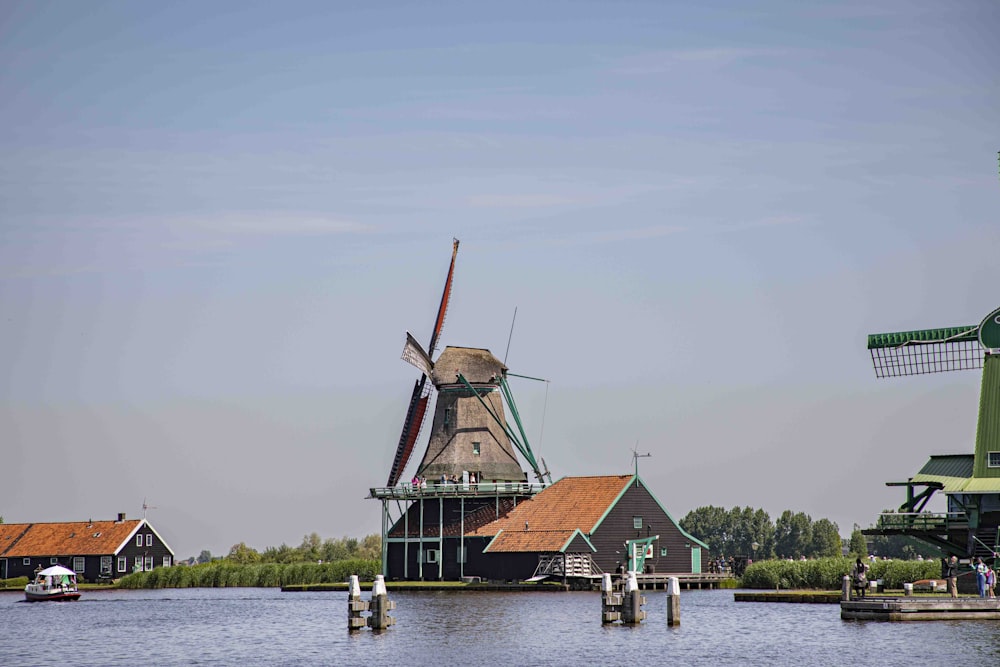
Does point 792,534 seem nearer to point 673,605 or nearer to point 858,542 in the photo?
point 858,542

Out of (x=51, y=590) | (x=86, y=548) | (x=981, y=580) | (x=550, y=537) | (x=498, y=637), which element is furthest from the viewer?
(x=86, y=548)

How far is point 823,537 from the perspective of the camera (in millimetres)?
101812

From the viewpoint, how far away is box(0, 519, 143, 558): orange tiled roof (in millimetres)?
79125

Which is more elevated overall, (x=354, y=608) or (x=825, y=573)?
(x=825, y=573)

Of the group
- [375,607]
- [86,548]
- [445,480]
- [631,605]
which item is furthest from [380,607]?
[86,548]

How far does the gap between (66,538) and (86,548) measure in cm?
171

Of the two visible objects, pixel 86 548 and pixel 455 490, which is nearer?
pixel 455 490

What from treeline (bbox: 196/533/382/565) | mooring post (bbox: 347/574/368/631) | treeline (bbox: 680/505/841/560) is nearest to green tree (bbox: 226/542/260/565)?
treeline (bbox: 196/533/382/565)

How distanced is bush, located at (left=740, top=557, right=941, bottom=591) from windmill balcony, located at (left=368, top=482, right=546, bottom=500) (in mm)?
11646

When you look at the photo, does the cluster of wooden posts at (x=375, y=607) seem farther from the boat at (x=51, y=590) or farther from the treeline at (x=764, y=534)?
the treeline at (x=764, y=534)

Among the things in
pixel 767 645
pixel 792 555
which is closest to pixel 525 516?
pixel 767 645

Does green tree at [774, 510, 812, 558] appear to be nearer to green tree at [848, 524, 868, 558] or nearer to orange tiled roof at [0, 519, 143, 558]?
green tree at [848, 524, 868, 558]

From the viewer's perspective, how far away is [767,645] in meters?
33.3

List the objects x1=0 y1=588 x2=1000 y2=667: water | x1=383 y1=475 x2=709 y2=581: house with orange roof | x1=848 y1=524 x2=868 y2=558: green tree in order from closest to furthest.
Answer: x1=0 y1=588 x2=1000 y2=667: water → x1=383 y1=475 x2=709 y2=581: house with orange roof → x1=848 y1=524 x2=868 y2=558: green tree
